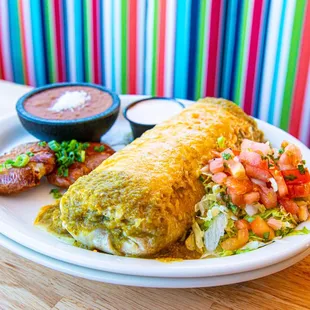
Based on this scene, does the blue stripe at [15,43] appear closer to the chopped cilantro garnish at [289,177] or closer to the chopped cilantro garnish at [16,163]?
the chopped cilantro garnish at [16,163]

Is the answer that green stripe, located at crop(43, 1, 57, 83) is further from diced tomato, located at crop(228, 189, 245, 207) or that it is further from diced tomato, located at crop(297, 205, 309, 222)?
diced tomato, located at crop(297, 205, 309, 222)

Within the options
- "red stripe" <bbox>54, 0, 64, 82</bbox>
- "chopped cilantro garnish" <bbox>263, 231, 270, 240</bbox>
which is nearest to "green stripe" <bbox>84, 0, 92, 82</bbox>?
"red stripe" <bbox>54, 0, 64, 82</bbox>

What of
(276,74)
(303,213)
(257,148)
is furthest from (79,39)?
(303,213)

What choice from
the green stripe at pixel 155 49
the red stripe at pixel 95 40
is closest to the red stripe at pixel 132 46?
the green stripe at pixel 155 49

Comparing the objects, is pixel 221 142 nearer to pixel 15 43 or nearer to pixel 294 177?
pixel 294 177

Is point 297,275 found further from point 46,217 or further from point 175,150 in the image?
point 46,217

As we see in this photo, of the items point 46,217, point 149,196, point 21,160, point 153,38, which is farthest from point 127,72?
point 149,196

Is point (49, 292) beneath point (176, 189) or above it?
beneath
